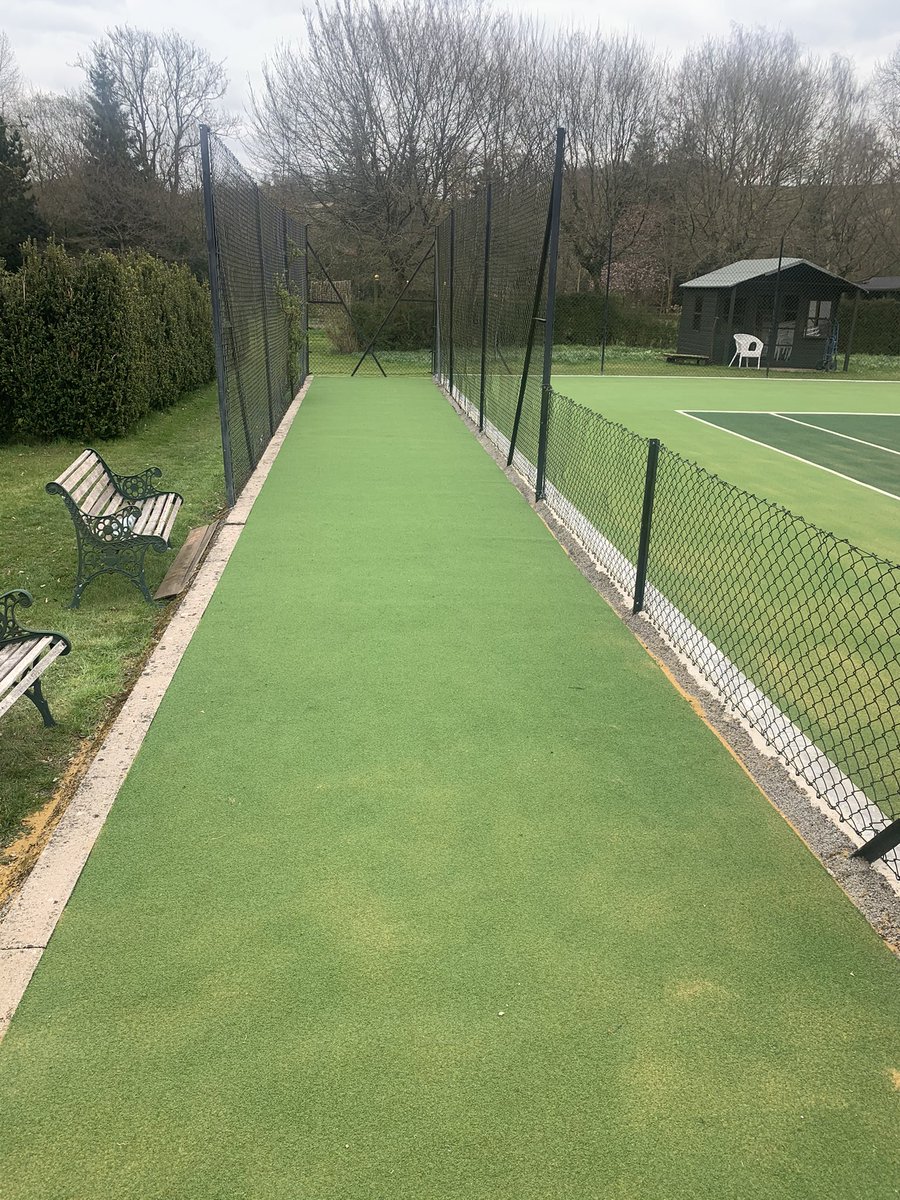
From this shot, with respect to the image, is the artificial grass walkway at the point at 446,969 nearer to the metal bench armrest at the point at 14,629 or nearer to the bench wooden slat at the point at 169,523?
the metal bench armrest at the point at 14,629

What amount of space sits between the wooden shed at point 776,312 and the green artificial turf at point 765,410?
1710 millimetres

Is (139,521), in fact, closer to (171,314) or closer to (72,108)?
(171,314)

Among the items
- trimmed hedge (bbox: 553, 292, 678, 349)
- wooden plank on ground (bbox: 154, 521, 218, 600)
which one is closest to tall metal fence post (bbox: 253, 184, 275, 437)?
wooden plank on ground (bbox: 154, 521, 218, 600)

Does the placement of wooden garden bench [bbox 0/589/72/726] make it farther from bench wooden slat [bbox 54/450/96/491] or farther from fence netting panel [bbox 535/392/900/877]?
fence netting panel [bbox 535/392/900/877]

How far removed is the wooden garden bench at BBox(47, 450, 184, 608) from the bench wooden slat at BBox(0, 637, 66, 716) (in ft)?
4.50

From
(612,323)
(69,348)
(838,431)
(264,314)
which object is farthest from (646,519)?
(612,323)

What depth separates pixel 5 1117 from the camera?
5.99 ft

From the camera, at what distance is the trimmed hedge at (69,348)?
926 centimetres

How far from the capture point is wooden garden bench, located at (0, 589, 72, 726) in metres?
2.95

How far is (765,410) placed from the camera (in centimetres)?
1430

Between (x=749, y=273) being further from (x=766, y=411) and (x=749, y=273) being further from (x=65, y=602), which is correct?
(x=65, y=602)

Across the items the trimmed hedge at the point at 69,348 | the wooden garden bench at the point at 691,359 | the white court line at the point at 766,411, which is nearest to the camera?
the trimmed hedge at the point at 69,348

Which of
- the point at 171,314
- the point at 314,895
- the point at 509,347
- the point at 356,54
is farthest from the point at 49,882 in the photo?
the point at 356,54

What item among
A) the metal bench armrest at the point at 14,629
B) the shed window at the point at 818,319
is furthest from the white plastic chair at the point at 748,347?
the metal bench armrest at the point at 14,629
